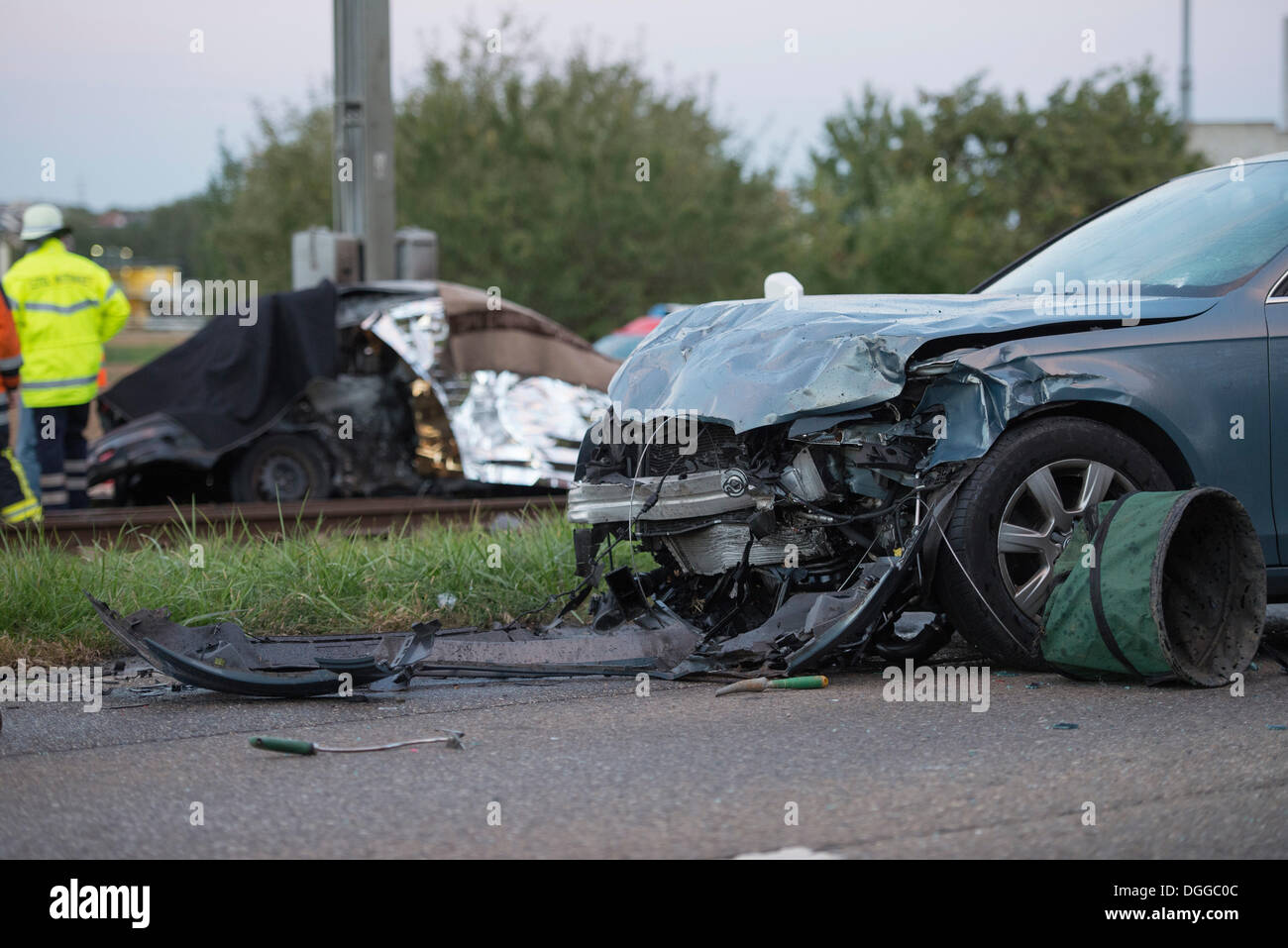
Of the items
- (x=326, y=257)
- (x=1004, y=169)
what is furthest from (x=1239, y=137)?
(x=326, y=257)

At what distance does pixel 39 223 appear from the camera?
9.84 metres

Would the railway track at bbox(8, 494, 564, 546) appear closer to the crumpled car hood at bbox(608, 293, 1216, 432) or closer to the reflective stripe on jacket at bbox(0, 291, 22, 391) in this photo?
the reflective stripe on jacket at bbox(0, 291, 22, 391)

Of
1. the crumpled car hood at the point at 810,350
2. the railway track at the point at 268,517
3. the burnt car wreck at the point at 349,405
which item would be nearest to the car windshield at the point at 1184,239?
the crumpled car hood at the point at 810,350

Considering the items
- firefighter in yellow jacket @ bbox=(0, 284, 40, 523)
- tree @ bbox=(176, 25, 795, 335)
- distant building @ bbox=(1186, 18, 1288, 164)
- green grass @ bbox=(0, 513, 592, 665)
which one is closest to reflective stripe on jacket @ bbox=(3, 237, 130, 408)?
firefighter in yellow jacket @ bbox=(0, 284, 40, 523)

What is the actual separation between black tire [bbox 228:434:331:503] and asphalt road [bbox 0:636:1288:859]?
5.26m

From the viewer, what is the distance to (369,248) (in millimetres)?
12508

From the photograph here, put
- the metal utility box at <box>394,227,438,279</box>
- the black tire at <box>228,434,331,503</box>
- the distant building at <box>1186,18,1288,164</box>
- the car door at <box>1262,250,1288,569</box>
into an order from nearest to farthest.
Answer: the car door at <box>1262,250,1288,569</box> → the black tire at <box>228,434,331,503</box> → the metal utility box at <box>394,227,438,279</box> → the distant building at <box>1186,18,1288,164</box>

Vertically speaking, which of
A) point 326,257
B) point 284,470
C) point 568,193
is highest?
point 568,193

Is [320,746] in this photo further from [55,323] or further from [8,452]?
[55,323]

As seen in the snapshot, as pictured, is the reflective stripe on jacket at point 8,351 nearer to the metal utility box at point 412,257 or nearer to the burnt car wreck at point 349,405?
the burnt car wreck at point 349,405

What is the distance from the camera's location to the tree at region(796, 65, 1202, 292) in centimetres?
3566

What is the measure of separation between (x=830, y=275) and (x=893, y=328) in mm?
30347

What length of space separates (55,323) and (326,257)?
3001 mm
